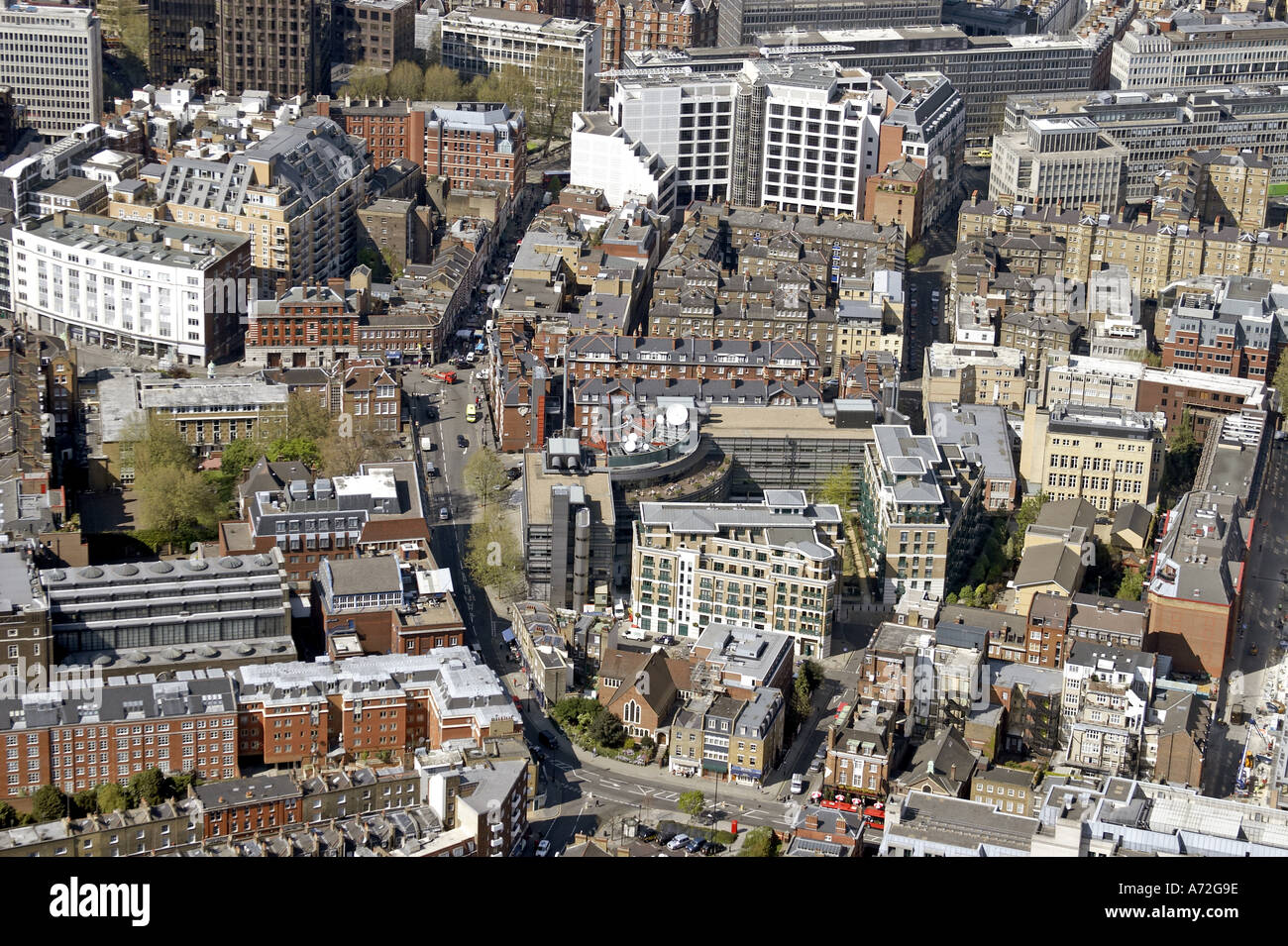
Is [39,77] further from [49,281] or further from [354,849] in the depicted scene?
[354,849]

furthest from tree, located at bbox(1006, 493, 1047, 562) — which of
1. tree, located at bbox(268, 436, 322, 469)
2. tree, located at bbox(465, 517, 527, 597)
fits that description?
tree, located at bbox(268, 436, 322, 469)

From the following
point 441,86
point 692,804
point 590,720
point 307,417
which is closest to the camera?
point 692,804

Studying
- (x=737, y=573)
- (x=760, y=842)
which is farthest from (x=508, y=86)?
(x=760, y=842)

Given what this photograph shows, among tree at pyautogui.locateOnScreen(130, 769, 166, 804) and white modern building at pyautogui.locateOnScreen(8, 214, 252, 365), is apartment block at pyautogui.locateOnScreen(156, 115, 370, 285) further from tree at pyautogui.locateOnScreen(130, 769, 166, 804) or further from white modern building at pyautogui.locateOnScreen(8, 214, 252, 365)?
tree at pyautogui.locateOnScreen(130, 769, 166, 804)

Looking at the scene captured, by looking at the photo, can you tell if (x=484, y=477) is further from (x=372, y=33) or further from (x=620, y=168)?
(x=372, y=33)

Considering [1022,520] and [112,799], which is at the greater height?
[1022,520]
